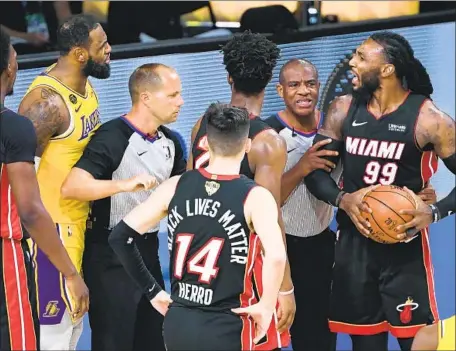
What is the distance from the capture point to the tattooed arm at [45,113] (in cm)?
537

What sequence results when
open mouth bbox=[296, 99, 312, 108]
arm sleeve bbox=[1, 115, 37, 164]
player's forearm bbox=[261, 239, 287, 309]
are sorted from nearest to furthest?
player's forearm bbox=[261, 239, 287, 309] → arm sleeve bbox=[1, 115, 37, 164] → open mouth bbox=[296, 99, 312, 108]

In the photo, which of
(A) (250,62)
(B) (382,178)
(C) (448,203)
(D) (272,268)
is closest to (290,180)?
(B) (382,178)

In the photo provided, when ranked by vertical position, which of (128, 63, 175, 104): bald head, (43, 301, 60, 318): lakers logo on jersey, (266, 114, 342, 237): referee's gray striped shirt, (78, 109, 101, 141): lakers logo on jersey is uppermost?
(128, 63, 175, 104): bald head

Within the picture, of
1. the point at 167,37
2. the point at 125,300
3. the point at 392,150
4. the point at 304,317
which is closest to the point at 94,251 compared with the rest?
the point at 125,300

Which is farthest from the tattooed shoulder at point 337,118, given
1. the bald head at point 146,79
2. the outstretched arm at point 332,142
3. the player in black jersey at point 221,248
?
the player in black jersey at point 221,248

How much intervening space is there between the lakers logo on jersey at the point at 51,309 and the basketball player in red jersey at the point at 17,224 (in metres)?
0.75

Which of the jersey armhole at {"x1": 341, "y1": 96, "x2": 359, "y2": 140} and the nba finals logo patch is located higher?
the nba finals logo patch

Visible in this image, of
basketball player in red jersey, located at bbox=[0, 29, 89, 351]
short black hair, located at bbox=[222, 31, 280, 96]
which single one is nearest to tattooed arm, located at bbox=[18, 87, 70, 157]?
basketball player in red jersey, located at bbox=[0, 29, 89, 351]

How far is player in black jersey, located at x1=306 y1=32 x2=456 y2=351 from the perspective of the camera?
215 inches

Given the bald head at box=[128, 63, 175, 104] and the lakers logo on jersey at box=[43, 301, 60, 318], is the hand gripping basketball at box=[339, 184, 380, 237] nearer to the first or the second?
the bald head at box=[128, 63, 175, 104]

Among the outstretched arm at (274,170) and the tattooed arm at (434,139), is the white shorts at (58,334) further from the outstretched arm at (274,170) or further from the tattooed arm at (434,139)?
the tattooed arm at (434,139)

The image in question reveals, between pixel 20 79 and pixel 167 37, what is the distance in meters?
2.03

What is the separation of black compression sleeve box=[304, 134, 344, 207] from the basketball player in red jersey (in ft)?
4.87

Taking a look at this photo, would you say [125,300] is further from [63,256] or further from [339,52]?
[339,52]
